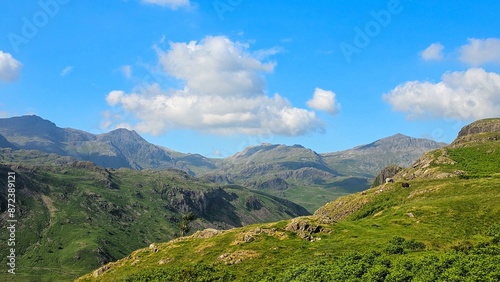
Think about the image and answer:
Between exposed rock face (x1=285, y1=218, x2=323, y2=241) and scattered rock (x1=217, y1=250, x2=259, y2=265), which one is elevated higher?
exposed rock face (x1=285, y1=218, x2=323, y2=241)

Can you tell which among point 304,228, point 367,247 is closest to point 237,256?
point 304,228

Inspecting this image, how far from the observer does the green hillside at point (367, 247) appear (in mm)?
56656

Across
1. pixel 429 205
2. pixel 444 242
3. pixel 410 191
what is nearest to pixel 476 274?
pixel 444 242

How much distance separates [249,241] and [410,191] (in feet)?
279

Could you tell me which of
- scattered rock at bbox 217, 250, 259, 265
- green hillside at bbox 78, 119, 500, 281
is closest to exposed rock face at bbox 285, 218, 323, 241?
green hillside at bbox 78, 119, 500, 281

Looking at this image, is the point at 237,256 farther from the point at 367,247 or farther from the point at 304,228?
the point at 367,247

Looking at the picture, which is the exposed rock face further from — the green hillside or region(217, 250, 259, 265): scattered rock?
region(217, 250, 259, 265): scattered rock

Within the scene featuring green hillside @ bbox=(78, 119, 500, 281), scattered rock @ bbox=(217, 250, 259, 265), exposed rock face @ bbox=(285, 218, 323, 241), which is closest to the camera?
green hillside @ bbox=(78, 119, 500, 281)

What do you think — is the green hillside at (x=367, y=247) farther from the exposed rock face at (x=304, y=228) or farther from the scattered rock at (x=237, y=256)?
the exposed rock face at (x=304, y=228)

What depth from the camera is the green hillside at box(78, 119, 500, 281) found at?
186 ft

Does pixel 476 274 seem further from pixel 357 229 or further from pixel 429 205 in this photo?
pixel 429 205

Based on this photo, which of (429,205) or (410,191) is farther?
(410,191)

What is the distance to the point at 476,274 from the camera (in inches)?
1891

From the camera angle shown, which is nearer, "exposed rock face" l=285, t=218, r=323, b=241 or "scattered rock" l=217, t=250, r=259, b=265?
"scattered rock" l=217, t=250, r=259, b=265
